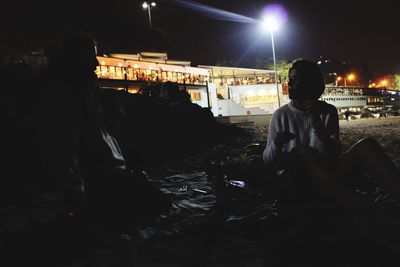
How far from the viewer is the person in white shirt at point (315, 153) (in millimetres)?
2572

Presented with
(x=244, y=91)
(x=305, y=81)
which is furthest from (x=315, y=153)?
(x=244, y=91)

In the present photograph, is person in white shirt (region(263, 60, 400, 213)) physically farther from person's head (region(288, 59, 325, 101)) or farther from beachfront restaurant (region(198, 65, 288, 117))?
beachfront restaurant (region(198, 65, 288, 117))

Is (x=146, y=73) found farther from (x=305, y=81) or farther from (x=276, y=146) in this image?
(x=276, y=146)

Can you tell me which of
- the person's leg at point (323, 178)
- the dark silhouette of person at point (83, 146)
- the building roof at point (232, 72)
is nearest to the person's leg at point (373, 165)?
the person's leg at point (323, 178)

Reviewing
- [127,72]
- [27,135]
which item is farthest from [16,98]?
[127,72]

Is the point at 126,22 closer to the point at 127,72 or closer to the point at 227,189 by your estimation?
the point at 127,72

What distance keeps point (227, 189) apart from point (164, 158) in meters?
5.09

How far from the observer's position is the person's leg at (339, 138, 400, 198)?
96.0 inches

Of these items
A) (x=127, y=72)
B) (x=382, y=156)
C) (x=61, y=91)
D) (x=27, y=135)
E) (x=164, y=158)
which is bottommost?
(x=164, y=158)

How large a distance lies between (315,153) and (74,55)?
2.54m

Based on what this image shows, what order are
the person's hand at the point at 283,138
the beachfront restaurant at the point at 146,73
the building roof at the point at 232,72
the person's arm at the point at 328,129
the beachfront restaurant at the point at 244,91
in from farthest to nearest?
the building roof at the point at 232,72 → the beachfront restaurant at the point at 244,91 → the beachfront restaurant at the point at 146,73 → the person's arm at the point at 328,129 → the person's hand at the point at 283,138

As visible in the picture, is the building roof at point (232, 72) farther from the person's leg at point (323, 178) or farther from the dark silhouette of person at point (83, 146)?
the person's leg at point (323, 178)

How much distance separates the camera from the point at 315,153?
9.16ft

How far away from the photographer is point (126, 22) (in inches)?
1182
